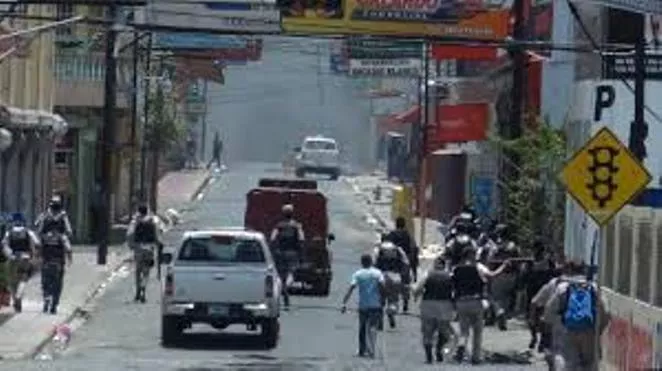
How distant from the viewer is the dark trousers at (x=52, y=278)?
36844 millimetres

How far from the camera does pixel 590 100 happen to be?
38250 mm

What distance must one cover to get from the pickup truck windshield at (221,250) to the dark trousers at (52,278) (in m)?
3.82

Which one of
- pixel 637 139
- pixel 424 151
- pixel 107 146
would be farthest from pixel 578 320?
pixel 424 151

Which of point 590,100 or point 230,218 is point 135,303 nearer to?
point 590,100

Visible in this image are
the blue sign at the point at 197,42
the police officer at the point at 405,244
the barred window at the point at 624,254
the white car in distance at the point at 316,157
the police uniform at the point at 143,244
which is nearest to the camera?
the barred window at the point at 624,254

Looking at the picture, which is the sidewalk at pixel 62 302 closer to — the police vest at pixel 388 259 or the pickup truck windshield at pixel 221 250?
the pickup truck windshield at pixel 221 250

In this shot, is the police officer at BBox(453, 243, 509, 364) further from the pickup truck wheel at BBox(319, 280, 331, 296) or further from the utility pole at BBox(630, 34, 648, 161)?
the pickup truck wheel at BBox(319, 280, 331, 296)

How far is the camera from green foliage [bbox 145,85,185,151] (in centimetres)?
7449

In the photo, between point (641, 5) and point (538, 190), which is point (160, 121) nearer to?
point (538, 190)

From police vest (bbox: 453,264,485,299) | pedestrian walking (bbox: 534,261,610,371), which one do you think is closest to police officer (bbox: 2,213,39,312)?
police vest (bbox: 453,264,485,299)

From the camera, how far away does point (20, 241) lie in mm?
36500

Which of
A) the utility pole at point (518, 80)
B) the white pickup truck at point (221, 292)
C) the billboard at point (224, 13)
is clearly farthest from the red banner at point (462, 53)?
the white pickup truck at point (221, 292)

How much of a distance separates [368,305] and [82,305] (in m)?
9.59

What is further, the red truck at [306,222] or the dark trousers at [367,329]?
the red truck at [306,222]
